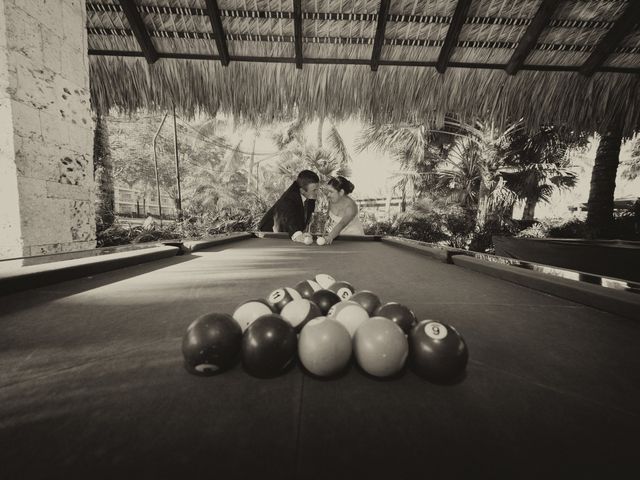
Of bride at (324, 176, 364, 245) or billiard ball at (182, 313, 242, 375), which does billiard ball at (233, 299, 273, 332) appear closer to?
billiard ball at (182, 313, 242, 375)

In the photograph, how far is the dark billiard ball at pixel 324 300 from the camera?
118cm

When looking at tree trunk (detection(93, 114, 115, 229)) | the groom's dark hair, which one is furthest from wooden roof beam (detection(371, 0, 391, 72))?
tree trunk (detection(93, 114, 115, 229))

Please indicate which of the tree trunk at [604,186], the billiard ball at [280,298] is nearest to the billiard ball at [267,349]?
the billiard ball at [280,298]

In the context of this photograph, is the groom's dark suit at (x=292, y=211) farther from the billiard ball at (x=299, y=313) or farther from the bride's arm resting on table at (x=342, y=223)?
the billiard ball at (x=299, y=313)

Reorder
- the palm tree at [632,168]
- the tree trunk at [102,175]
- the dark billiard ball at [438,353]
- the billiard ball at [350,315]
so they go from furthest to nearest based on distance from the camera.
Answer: the palm tree at [632,168] < the tree trunk at [102,175] < the billiard ball at [350,315] < the dark billiard ball at [438,353]

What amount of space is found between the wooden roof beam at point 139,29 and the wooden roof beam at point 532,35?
438cm

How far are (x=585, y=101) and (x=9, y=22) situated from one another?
5.89m

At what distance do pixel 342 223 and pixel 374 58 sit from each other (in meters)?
2.11

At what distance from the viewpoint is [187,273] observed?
182cm

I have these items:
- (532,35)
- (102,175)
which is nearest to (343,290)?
(532,35)

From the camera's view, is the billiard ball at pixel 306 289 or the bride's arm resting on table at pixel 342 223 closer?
the billiard ball at pixel 306 289

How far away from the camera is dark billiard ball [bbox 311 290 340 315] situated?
1.18 m

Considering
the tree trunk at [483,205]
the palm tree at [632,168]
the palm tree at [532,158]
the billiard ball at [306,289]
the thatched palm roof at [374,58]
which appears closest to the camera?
the billiard ball at [306,289]

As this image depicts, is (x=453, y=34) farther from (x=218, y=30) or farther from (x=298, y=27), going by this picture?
(x=218, y=30)
